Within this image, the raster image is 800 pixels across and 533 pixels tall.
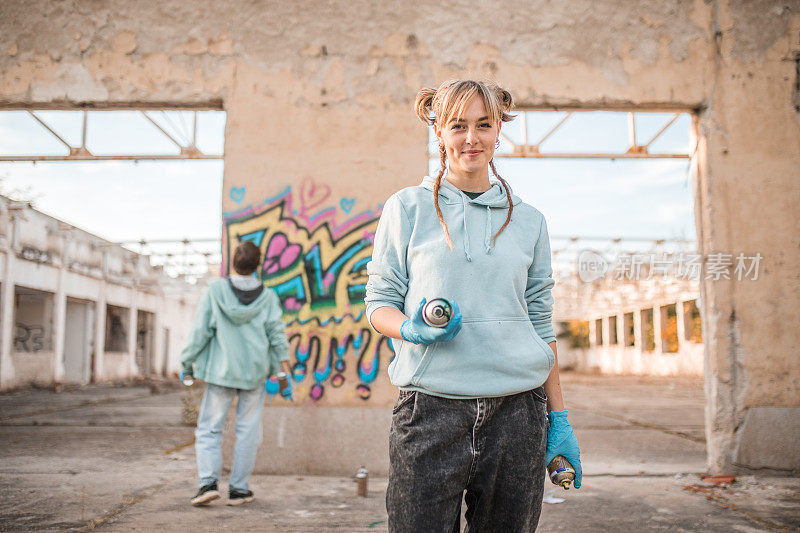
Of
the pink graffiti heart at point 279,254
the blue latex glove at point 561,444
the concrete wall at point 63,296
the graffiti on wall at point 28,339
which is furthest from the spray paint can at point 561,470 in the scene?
the graffiti on wall at point 28,339

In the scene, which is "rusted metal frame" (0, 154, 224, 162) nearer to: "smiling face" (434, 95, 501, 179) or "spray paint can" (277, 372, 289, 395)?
"spray paint can" (277, 372, 289, 395)

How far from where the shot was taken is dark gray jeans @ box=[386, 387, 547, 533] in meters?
1.47

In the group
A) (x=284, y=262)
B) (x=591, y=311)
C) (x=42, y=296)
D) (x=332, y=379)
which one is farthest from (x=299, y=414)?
(x=591, y=311)

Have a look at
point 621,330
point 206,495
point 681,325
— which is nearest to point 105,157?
point 206,495

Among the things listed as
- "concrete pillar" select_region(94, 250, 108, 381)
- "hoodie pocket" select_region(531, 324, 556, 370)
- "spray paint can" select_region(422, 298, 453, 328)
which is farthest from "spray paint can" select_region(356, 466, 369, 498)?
"concrete pillar" select_region(94, 250, 108, 381)

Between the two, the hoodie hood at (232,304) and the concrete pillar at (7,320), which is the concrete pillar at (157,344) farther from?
the hoodie hood at (232,304)

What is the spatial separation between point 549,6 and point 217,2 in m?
2.90

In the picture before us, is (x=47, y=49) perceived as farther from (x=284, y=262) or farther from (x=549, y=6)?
(x=549, y=6)

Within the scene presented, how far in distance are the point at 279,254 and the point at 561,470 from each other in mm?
3894

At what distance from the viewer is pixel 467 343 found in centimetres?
153

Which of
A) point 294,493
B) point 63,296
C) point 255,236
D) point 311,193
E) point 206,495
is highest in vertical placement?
point 311,193

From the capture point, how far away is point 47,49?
530 centimetres

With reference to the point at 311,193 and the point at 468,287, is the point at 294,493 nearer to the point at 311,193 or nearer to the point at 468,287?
the point at 311,193

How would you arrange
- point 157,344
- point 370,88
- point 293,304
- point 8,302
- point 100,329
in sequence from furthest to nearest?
point 157,344 < point 100,329 < point 8,302 < point 370,88 < point 293,304
